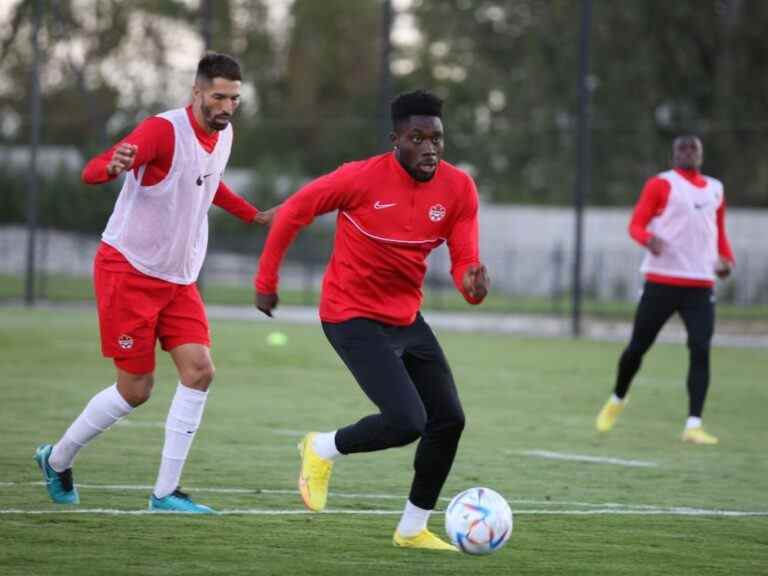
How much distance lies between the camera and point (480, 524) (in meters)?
7.06

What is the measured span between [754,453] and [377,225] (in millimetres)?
5304

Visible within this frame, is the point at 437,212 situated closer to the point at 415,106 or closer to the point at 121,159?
the point at 415,106

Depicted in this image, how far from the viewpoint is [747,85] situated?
138 ft

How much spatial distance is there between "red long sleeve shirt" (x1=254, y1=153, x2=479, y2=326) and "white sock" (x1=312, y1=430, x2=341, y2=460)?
0.58 metres

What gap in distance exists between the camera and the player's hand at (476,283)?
23.4ft

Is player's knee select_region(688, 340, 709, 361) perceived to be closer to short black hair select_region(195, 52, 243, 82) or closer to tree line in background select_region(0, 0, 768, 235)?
short black hair select_region(195, 52, 243, 82)

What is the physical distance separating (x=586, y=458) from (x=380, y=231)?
418 centimetres

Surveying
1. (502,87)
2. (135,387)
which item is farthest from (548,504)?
(502,87)

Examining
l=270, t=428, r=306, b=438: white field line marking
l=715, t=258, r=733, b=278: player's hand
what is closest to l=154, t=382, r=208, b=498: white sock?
l=270, t=428, r=306, b=438: white field line marking

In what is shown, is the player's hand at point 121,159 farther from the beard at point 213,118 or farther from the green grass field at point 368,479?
the green grass field at point 368,479

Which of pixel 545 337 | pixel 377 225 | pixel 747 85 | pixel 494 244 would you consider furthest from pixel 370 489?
pixel 747 85

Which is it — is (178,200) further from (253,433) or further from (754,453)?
(754,453)

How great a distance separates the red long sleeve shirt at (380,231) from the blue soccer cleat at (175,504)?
4.05 feet

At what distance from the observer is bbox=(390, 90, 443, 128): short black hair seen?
24.1 ft
